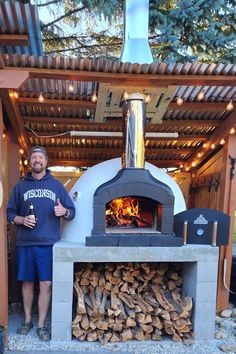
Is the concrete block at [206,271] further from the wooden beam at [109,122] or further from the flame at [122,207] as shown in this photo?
the wooden beam at [109,122]

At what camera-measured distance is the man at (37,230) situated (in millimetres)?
3098

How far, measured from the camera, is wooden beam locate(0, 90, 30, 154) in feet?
10.3

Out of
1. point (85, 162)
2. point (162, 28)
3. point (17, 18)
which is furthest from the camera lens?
point (162, 28)

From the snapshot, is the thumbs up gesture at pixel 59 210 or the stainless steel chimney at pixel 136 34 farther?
the stainless steel chimney at pixel 136 34

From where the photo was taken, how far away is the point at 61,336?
3033mm

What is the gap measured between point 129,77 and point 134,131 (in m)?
0.61

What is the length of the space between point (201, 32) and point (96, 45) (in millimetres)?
2488

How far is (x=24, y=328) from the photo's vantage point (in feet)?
10.3

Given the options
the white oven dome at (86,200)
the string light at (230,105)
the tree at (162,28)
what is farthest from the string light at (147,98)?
the tree at (162,28)

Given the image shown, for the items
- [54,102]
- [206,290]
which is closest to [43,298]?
[206,290]

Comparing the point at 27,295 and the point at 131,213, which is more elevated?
the point at 131,213

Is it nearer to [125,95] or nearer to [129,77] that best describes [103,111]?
[125,95]

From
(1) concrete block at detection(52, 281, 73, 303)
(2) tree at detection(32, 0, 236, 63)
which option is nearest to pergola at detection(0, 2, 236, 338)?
(1) concrete block at detection(52, 281, 73, 303)

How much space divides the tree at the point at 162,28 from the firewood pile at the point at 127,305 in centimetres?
432
